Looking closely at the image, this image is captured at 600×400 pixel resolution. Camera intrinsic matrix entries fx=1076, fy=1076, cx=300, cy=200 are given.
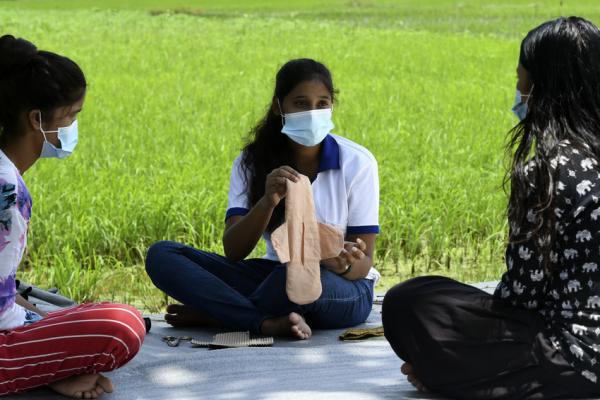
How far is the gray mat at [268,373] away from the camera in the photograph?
132 inches

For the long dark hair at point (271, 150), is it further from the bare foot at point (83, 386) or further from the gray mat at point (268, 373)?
the bare foot at point (83, 386)

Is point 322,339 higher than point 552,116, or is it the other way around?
point 552,116

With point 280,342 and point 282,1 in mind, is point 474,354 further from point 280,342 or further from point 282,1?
point 282,1

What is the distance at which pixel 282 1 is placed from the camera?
46.2m

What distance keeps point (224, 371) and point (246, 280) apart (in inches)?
30.8

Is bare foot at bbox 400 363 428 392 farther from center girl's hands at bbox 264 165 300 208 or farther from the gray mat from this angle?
center girl's hands at bbox 264 165 300 208

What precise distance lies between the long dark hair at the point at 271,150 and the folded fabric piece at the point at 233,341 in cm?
46

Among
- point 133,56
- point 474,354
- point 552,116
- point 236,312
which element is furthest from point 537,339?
point 133,56

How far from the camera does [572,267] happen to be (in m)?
3.02

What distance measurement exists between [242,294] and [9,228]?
1.35 meters

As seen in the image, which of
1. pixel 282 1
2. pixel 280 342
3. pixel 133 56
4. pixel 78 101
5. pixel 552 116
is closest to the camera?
pixel 552 116

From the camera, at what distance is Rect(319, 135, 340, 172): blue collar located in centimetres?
425

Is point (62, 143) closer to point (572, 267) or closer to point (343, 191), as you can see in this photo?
point (343, 191)

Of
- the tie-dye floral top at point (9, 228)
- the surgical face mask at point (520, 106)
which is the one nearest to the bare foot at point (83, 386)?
the tie-dye floral top at point (9, 228)
